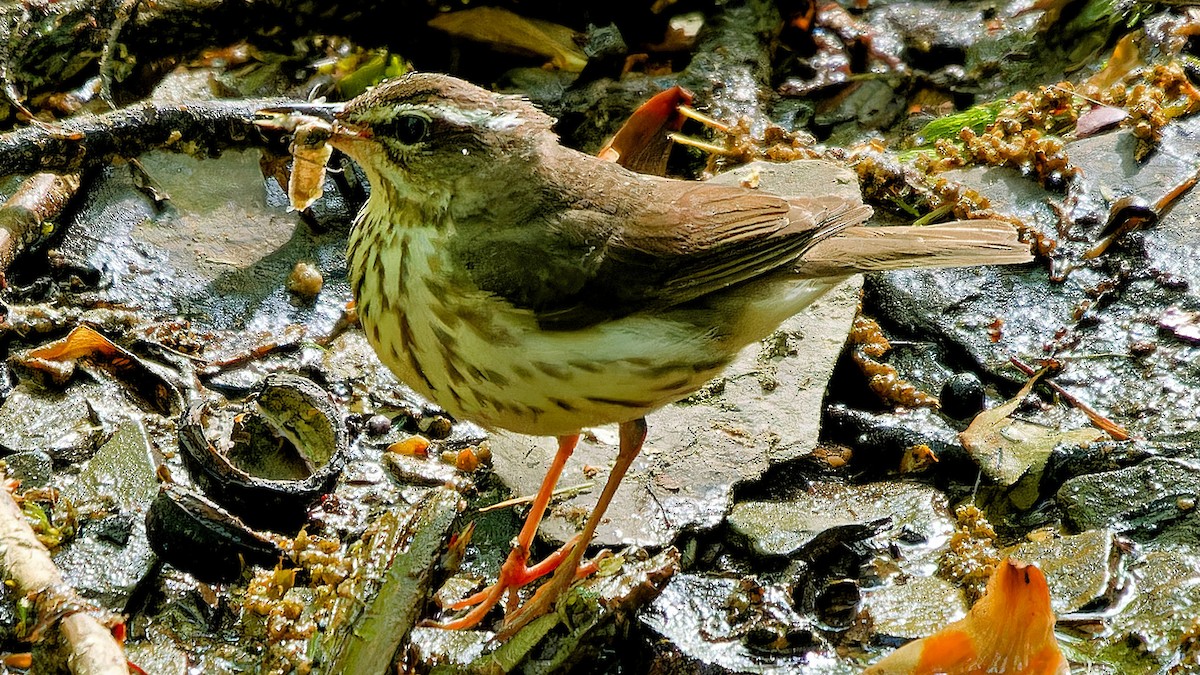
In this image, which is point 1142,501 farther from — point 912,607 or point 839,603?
point 839,603

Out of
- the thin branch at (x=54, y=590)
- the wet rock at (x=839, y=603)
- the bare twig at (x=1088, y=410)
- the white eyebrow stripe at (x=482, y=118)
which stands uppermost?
the white eyebrow stripe at (x=482, y=118)

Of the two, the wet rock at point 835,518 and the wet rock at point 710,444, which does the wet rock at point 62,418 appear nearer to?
the wet rock at point 710,444

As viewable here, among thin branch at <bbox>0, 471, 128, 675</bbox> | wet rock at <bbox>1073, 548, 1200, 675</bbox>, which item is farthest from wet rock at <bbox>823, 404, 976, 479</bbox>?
thin branch at <bbox>0, 471, 128, 675</bbox>

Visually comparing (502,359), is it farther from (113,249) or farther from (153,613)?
(113,249)

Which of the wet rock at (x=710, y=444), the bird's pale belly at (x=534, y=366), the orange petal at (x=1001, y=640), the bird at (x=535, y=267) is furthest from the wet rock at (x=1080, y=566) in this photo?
the bird's pale belly at (x=534, y=366)

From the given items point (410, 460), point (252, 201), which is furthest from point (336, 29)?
point (410, 460)

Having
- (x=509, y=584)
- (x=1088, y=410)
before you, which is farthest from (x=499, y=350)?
(x=1088, y=410)
